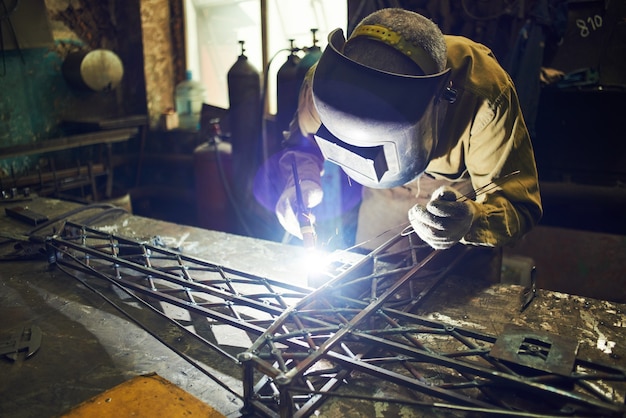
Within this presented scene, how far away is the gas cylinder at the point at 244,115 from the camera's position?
6.06m

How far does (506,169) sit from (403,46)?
0.82 metres

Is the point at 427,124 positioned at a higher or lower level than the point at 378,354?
higher

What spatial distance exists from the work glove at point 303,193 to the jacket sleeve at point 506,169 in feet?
3.06

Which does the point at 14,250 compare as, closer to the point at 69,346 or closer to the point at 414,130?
the point at 69,346

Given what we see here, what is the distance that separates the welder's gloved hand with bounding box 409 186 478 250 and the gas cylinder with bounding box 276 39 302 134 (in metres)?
3.58

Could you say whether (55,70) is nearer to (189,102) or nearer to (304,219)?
(189,102)

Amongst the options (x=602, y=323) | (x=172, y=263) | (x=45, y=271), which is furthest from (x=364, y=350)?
(x=45, y=271)

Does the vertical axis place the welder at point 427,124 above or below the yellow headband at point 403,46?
below

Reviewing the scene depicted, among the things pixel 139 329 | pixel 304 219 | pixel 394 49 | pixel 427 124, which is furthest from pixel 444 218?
pixel 139 329

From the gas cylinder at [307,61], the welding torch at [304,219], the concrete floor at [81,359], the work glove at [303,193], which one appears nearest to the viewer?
the concrete floor at [81,359]

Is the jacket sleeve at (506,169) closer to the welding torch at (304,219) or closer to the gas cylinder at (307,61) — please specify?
the welding torch at (304,219)

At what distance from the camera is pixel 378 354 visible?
205 centimetres

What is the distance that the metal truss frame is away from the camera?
1.61 m

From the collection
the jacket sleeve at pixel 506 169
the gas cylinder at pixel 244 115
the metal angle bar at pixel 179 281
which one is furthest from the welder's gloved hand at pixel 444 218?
the gas cylinder at pixel 244 115
